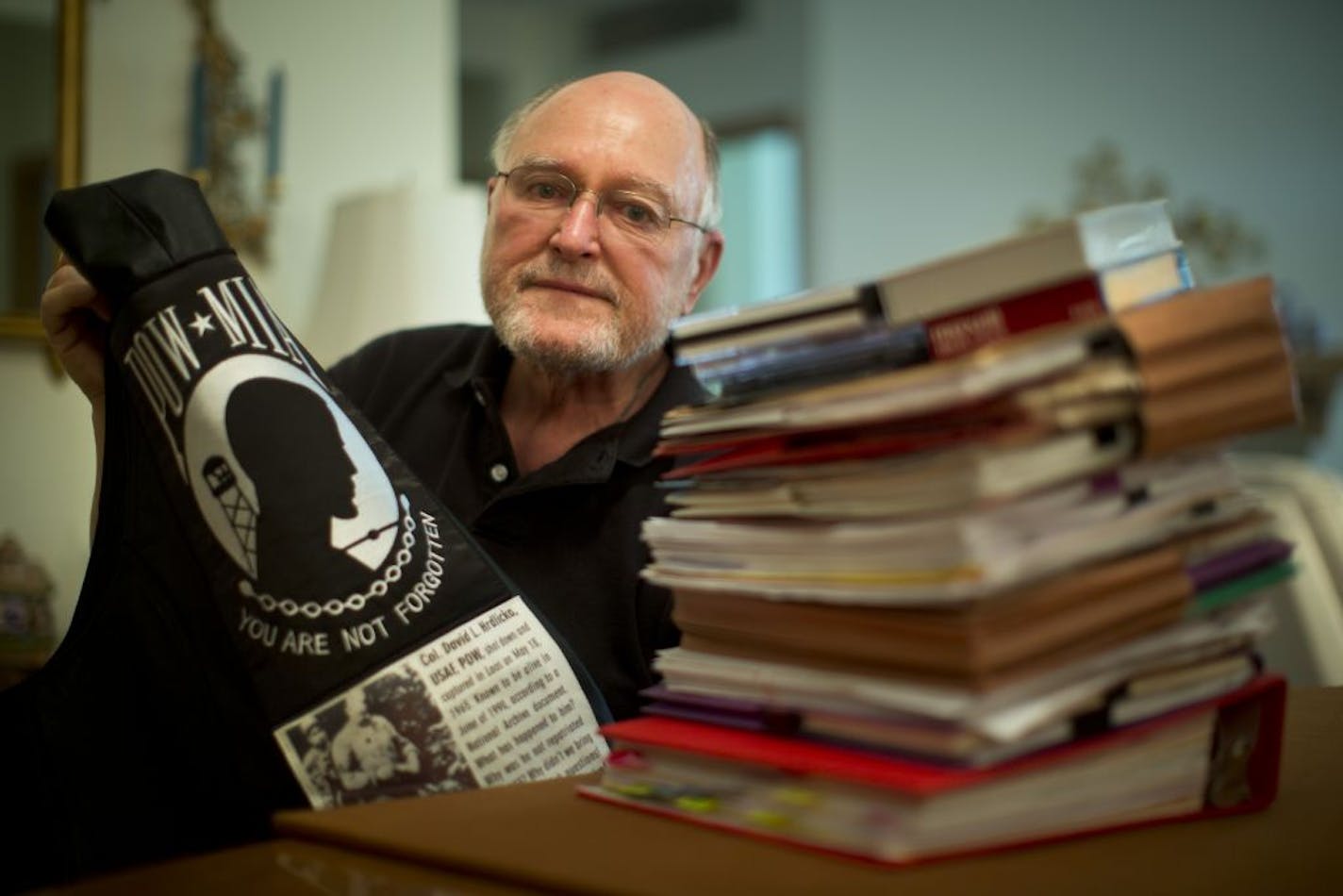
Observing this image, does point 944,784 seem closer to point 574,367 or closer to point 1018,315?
point 1018,315

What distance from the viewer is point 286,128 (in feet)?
9.14

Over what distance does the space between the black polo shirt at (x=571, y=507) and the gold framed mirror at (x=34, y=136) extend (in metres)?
1.07

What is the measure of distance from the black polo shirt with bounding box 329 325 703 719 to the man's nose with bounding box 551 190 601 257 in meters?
0.20

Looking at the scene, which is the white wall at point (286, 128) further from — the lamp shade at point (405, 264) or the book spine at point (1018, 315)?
the book spine at point (1018, 315)

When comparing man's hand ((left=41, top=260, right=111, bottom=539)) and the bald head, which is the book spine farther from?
the bald head

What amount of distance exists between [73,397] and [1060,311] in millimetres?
2236

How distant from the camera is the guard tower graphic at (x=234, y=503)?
2.82 ft

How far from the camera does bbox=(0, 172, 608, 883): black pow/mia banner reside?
0.85 m

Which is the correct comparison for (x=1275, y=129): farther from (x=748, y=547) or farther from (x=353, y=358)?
(x=748, y=547)

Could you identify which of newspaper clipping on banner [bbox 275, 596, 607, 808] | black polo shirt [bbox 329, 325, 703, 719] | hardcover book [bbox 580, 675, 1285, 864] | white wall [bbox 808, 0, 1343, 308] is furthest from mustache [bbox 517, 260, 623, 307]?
white wall [bbox 808, 0, 1343, 308]

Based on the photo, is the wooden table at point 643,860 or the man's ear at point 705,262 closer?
the wooden table at point 643,860

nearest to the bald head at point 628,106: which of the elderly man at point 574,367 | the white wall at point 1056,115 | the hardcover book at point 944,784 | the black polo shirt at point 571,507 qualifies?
the elderly man at point 574,367

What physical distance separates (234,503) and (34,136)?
1.85 m

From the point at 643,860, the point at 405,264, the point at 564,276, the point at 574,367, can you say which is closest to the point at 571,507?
the point at 574,367
